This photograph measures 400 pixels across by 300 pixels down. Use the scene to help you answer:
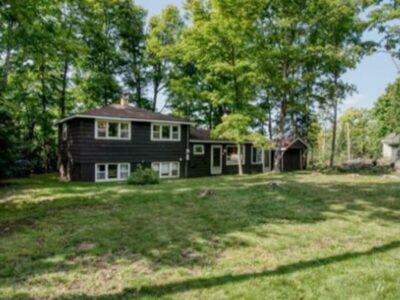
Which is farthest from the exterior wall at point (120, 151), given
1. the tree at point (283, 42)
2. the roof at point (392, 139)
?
the roof at point (392, 139)

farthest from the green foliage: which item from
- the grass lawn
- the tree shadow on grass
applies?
the tree shadow on grass

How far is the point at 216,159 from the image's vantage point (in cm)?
2477

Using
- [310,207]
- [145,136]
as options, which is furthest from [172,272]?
[145,136]

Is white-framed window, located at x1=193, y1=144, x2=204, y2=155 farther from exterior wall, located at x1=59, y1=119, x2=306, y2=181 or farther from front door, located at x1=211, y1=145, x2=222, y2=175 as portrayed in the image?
front door, located at x1=211, y1=145, x2=222, y2=175

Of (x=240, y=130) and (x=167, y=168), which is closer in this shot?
(x=240, y=130)

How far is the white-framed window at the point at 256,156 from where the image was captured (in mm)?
27250

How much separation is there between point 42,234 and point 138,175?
7613 mm

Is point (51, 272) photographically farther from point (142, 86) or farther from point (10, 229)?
point (142, 86)

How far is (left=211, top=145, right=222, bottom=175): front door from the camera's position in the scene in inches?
963

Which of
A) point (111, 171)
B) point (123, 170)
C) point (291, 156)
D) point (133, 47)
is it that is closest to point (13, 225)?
point (111, 171)

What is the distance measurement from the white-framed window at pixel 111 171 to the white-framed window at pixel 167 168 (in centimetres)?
179

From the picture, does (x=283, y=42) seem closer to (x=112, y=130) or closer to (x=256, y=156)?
(x=256, y=156)

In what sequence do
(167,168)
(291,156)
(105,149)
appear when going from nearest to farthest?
(105,149) → (167,168) → (291,156)

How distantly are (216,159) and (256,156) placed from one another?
4.41 metres
